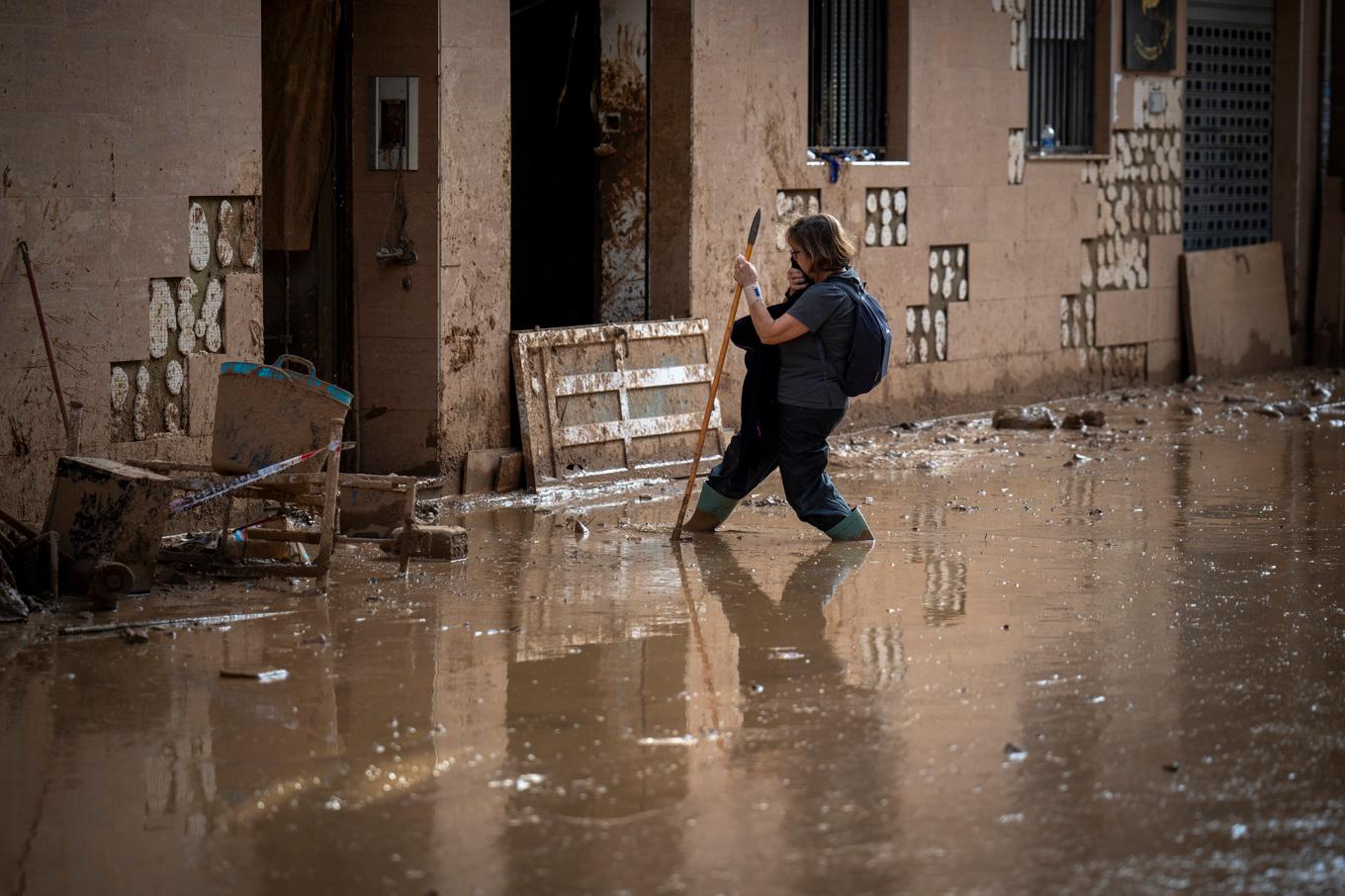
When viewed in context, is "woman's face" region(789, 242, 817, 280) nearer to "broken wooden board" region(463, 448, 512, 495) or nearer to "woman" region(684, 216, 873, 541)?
"woman" region(684, 216, 873, 541)

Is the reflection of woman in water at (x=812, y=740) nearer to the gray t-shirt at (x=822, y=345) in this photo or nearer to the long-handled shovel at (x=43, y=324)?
the gray t-shirt at (x=822, y=345)

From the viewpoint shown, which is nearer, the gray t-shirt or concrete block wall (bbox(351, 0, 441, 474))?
the gray t-shirt

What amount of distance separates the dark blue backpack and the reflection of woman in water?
3.80ft

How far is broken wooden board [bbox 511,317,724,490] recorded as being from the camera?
34.4ft

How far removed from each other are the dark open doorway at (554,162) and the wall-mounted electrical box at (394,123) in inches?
83.4

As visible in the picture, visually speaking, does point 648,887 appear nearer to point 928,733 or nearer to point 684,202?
point 928,733

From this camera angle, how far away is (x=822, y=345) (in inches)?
333

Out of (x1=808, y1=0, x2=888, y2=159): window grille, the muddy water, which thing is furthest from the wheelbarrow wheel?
(x1=808, y1=0, x2=888, y2=159): window grille

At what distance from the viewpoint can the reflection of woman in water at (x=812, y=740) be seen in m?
4.32

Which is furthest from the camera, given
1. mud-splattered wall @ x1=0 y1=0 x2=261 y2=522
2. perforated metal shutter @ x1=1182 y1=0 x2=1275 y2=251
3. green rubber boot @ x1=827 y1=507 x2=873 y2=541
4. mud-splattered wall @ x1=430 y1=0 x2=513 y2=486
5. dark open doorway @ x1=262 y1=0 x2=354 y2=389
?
perforated metal shutter @ x1=1182 y1=0 x2=1275 y2=251

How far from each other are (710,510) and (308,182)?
10.4 feet

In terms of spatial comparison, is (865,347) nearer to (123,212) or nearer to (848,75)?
(123,212)

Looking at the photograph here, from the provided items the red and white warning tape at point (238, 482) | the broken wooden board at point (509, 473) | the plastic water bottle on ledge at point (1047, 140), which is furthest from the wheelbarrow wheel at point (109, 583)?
the plastic water bottle on ledge at point (1047, 140)

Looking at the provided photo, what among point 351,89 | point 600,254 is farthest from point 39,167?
point 600,254
